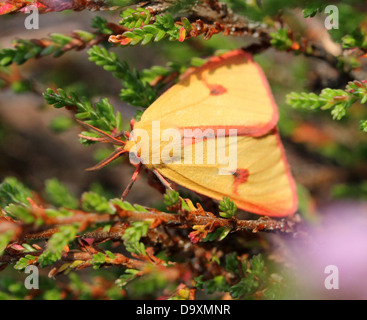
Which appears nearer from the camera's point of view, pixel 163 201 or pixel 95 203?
pixel 95 203

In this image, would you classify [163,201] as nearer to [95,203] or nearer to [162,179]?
[162,179]

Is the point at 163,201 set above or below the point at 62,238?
below

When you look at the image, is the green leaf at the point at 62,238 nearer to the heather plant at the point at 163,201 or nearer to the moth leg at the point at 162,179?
the heather plant at the point at 163,201

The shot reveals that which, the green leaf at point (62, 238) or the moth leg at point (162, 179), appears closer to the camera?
the green leaf at point (62, 238)

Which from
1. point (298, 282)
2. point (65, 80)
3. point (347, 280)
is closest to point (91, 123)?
point (298, 282)

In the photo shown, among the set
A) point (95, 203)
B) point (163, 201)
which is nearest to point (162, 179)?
point (163, 201)

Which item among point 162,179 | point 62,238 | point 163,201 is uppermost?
point 62,238

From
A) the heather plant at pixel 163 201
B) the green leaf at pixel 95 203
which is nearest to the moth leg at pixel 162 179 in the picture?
the heather plant at pixel 163 201

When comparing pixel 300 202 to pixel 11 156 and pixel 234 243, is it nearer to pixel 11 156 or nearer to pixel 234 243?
pixel 234 243

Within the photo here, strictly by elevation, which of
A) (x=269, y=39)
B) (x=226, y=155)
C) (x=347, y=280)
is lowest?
(x=347, y=280)

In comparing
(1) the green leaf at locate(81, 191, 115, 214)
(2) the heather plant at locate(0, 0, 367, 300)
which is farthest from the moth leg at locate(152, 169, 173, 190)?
(1) the green leaf at locate(81, 191, 115, 214)
